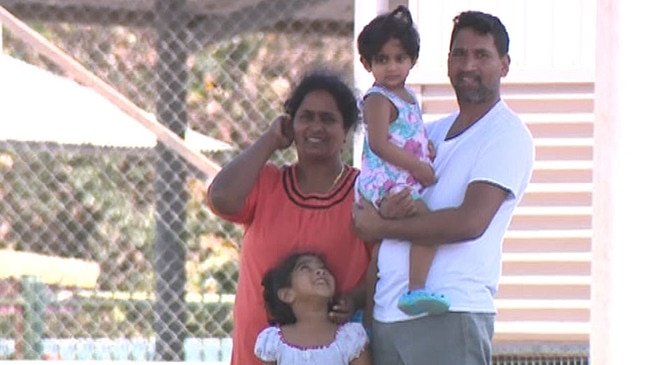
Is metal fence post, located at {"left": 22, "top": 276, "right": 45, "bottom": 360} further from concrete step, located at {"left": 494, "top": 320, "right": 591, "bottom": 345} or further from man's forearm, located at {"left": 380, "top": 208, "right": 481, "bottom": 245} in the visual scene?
man's forearm, located at {"left": 380, "top": 208, "right": 481, "bottom": 245}

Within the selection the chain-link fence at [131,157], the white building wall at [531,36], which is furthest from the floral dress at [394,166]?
the chain-link fence at [131,157]

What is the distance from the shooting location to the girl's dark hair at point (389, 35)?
174 inches

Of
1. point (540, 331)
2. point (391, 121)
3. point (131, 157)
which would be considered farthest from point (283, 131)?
point (131, 157)

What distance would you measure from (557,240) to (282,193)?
2.72m

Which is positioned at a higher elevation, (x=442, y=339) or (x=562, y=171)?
(x=562, y=171)

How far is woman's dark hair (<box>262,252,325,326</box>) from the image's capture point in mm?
4508

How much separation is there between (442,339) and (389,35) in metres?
0.82

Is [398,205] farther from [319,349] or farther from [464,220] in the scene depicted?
[319,349]

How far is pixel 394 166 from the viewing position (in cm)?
438

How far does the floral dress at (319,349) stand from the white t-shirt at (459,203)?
0.12 meters

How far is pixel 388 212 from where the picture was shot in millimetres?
4289

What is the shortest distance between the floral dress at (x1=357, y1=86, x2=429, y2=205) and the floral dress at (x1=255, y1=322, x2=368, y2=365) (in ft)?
1.21

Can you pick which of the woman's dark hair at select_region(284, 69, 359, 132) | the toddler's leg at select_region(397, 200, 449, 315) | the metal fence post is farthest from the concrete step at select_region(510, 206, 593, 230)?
the metal fence post

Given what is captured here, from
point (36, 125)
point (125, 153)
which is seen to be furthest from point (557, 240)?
point (36, 125)
